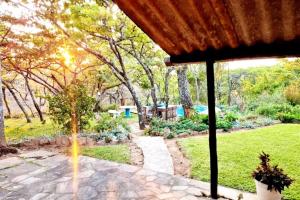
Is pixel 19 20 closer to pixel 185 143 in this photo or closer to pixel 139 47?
pixel 139 47

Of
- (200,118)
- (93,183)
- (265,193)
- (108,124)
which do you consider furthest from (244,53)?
(200,118)

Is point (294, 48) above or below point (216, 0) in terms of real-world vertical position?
below

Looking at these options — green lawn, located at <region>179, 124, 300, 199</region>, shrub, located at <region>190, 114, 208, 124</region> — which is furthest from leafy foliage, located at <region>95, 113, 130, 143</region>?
shrub, located at <region>190, 114, 208, 124</region>

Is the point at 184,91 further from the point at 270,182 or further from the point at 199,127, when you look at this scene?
the point at 270,182

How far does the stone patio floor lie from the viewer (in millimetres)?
4891

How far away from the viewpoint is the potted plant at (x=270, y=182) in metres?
3.98

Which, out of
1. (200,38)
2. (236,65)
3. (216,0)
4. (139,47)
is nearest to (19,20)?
(139,47)

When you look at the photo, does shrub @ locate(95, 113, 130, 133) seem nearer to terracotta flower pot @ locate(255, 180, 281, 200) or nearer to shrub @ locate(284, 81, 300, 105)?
terracotta flower pot @ locate(255, 180, 281, 200)

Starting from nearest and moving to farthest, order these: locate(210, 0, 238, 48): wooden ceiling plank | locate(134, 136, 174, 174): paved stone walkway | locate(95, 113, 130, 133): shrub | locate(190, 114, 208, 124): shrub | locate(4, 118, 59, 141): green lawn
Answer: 1. locate(210, 0, 238, 48): wooden ceiling plank
2. locate(134, 136, 174, 174): paved stone walkway
3. locate(95, 113, 130, 133): shrub
4. locate(190, 114, 208, 124): shrub
5. locate(4, 118, 59, 141): green lawn

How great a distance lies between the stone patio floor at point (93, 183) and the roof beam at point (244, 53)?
7.13 feet

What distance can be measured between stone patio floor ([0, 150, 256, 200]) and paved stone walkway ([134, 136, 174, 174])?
1.19 feet

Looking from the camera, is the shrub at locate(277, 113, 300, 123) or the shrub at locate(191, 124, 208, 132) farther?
the shrub at locate(277, 113, 300, 123)

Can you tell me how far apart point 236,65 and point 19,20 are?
1661cm

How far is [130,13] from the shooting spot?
2969 mm
